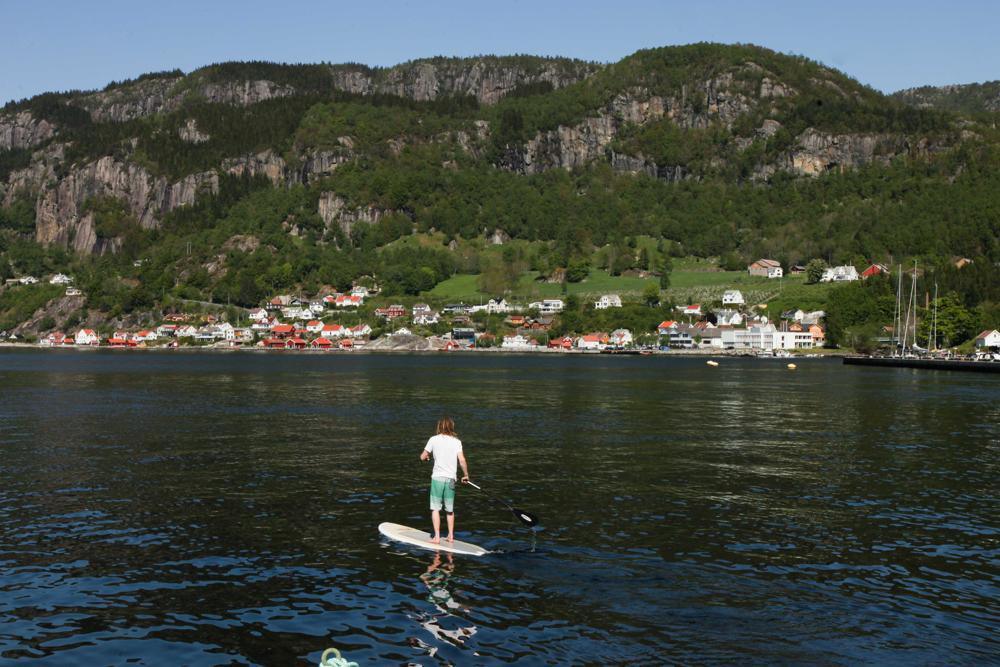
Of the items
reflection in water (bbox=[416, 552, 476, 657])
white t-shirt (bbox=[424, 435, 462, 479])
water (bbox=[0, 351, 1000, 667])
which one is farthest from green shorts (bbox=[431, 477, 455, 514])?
reflection in water (bbox=[416, 552, 476, 657])

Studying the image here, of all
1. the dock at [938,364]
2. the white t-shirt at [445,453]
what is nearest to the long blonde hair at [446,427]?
the white t-shirt at [445,453]

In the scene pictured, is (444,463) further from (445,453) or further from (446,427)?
(446,427)

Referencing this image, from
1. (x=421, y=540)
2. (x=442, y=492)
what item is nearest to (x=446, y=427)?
(x=442, y=492)

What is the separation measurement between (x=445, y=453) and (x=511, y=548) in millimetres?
3212

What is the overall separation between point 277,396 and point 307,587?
208ft

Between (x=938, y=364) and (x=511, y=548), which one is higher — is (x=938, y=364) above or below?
above

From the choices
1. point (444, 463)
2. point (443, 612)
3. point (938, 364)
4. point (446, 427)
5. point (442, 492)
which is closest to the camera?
point (443, 612)

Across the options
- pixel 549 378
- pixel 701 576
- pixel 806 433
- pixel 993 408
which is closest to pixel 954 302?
pixel 549 378

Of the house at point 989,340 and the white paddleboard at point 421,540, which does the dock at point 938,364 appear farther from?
the white paddleboard at point 421,540

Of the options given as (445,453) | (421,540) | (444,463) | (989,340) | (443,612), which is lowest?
(443,612)

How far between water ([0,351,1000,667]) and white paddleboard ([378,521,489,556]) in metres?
0.52

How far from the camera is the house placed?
176875 millimetres

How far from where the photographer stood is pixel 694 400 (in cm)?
7769

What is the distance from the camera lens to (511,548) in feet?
77.4
